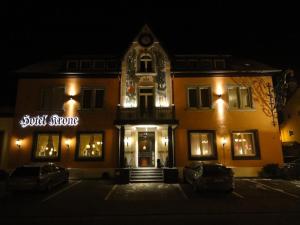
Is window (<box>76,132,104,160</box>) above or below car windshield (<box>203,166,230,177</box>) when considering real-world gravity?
above

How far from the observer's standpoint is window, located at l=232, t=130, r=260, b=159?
67.3 ft

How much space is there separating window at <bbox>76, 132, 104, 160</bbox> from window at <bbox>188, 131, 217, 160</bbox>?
7.35 metres

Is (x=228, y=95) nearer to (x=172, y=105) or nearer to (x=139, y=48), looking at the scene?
(x=172, y=105)

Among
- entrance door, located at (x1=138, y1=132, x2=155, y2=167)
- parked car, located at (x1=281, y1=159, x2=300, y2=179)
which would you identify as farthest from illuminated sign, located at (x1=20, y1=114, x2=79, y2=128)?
parked car, located at (x1=281, y1=159, x2=300, y2=179)

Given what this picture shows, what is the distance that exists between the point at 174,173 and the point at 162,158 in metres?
2.69

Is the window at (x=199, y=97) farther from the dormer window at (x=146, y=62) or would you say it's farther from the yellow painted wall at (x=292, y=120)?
the yellow painted wall at (x=292, y=120)

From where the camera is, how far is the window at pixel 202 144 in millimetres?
20438

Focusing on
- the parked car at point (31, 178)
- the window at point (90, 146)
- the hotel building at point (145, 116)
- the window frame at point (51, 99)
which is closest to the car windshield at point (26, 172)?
the parked car at point (31, 178)

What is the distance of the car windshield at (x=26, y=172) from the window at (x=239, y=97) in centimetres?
1556

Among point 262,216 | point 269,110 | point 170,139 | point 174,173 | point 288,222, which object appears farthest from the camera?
point 269,110

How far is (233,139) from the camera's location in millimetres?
20656

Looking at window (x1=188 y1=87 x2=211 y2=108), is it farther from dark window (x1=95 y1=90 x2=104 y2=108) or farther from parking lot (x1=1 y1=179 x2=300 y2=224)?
parking lot (x1=1 y1=179 x2=300 y2=224)

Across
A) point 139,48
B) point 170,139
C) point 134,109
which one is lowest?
point 170,139

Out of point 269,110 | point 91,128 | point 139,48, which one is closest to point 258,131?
point 269,110
